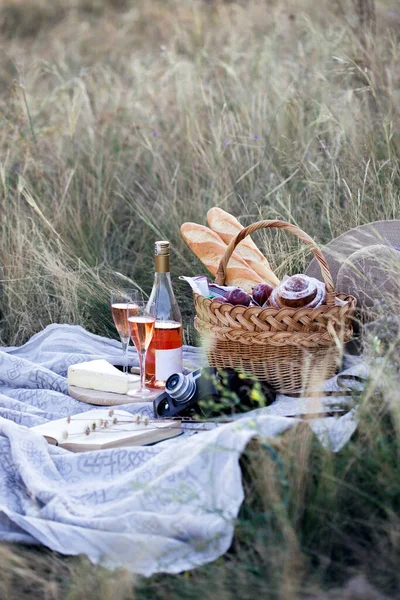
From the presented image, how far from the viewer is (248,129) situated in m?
5.61

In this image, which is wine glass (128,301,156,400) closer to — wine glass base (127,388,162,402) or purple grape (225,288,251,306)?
wine glass base (127,388,162,402)

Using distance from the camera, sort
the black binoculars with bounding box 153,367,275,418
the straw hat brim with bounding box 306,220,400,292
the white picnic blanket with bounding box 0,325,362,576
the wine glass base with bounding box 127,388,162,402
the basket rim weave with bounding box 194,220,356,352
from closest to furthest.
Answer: the white picnic blanket with bounding box 0,325,362,576, the black binoculars with bounding box 153,367,275,418, the basket rim weave with bounding box 194,220,356,352, the wine glass base with bounding box 127,388,162,402, the straw hat brim with bounding box 306,220,400,292

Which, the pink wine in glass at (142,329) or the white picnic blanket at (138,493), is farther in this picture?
the pink wine in glass at (142,329)

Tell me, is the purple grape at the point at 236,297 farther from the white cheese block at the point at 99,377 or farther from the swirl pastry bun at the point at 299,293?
the white cheese block at the point at 99,377

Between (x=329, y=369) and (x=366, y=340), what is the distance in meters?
0.36

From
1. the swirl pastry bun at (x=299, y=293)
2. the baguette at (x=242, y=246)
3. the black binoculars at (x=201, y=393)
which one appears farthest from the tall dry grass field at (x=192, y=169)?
the black binoculars at (x=201, y=393)

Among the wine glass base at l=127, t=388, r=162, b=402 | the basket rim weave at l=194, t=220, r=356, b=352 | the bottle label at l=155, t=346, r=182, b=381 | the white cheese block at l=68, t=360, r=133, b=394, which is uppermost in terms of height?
the basket rim weave at l=194, t=220, r=356, b=352

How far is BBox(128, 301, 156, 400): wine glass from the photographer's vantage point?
313 centimetres

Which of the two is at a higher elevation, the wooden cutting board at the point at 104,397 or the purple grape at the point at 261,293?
the purple grape at the point at 261,293

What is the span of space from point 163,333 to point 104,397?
1.12 ft

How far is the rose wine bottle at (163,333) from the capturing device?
3268mm

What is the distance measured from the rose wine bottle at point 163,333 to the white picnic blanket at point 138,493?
43 centimetres

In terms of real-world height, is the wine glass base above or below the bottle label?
below

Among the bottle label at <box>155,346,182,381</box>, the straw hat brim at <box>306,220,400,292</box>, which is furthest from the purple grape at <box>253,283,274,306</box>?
the straw hat brim at <box>306,220,400,292</box>
